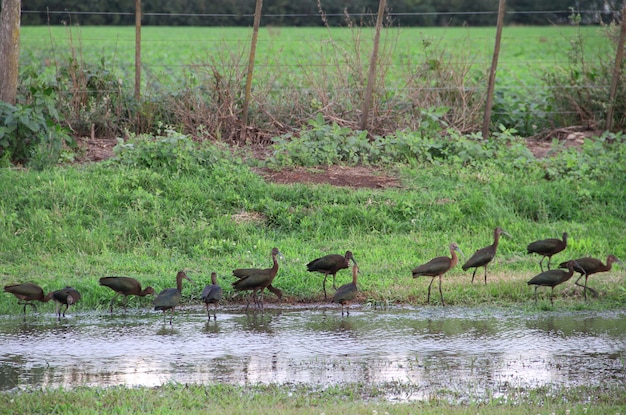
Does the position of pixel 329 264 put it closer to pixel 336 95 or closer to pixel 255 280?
pixel 255 280

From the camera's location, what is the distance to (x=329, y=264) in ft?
33.3

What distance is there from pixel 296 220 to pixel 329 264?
251 cm

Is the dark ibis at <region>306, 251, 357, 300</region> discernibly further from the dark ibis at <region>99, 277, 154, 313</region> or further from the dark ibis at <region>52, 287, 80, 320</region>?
the dark ibis at <region>52, 287, 80, 320</region>

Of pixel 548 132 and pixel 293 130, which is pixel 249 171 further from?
pixel 548 132

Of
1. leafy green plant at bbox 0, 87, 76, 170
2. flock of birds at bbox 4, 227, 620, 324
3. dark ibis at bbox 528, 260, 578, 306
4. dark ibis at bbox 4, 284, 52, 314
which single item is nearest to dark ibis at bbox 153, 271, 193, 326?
flock of birds at bbox 4, 227, 620, 324

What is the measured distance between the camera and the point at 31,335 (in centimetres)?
898

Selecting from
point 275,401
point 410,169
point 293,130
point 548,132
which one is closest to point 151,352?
point 275,401

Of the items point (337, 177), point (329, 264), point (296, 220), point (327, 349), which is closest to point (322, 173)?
point (337, 177)

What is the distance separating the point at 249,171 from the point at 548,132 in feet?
21.5

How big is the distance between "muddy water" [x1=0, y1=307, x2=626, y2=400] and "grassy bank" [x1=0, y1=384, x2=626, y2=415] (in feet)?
0.90

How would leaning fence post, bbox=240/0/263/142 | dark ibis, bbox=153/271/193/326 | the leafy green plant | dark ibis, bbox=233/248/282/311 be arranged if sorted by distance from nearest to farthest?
dark ibis, bbox=153/271/193/326 < dark ibis, bbox=233/248/282/311 < the leafy green plant < leaning fence post, bbox=240/0/263/142

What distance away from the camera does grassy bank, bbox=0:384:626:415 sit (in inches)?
252

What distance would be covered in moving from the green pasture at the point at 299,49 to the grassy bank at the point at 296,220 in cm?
335

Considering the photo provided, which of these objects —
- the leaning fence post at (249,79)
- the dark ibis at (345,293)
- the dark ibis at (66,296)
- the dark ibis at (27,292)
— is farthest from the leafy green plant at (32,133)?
the dark ibis at (345,293)
